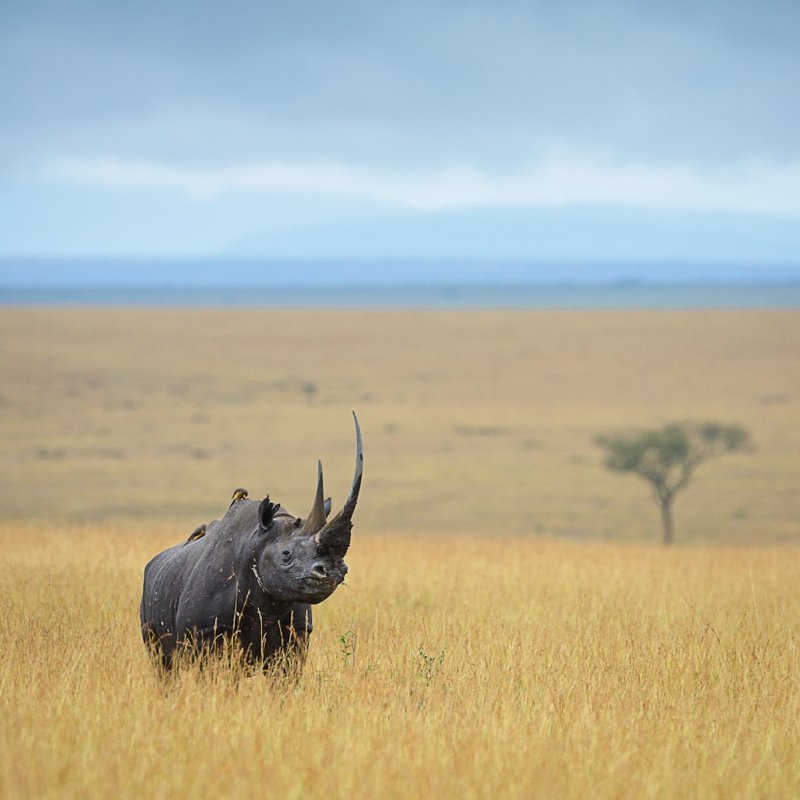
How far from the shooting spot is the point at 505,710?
24.4ft

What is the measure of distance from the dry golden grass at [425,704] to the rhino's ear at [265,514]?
82 cm

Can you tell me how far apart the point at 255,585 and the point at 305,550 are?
23.0 inches

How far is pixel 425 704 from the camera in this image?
7645 mm

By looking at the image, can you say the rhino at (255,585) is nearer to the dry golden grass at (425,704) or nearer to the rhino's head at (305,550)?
the rhino's head at (305,550)

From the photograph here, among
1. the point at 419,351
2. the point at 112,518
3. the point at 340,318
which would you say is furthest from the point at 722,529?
the point at 340,318

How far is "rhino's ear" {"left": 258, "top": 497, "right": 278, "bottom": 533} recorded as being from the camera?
24.8 ft

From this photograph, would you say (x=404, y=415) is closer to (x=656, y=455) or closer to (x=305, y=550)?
(x=656, y=455)

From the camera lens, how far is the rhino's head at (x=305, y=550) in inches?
279

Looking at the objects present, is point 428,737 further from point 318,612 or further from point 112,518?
point 112,518

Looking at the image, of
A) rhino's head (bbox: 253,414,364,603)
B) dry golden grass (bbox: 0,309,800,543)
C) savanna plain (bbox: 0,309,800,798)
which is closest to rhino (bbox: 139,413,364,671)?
rhino's head (bbox: 253,414,364,603)

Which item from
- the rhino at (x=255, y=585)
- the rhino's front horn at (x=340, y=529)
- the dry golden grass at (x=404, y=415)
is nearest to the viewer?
the rhino's front horn at (x=340, y=529)

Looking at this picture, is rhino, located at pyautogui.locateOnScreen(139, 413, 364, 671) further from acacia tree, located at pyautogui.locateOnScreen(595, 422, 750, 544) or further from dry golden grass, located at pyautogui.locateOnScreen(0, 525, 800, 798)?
acacia tree, located at pyautogui.locateOnScreen(595, 422, 750, 544)

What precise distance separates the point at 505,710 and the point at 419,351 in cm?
8997

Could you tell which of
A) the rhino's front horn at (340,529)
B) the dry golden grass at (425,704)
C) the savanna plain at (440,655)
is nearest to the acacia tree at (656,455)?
the savanna plain at (440,655)
